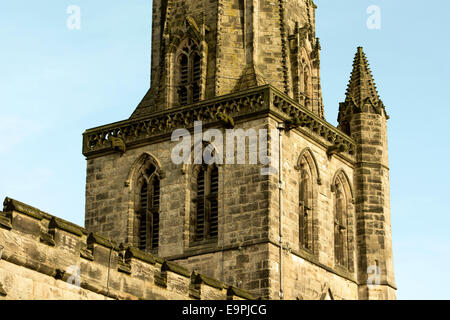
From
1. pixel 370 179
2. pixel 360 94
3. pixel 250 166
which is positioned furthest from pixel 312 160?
pixel 360 94

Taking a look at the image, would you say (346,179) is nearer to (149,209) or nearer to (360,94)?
(360,94)

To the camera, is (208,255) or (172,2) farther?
(172,2)

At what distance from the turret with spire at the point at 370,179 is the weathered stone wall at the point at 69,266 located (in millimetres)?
14076

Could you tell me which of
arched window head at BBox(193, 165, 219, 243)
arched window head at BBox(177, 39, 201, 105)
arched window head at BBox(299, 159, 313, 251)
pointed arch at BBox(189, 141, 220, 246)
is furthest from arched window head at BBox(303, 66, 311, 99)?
arched window head at BBox(193, 165, 219, 243)

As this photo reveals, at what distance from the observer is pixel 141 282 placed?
2792cm

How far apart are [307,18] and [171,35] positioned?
15.9 ft

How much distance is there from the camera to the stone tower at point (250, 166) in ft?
128

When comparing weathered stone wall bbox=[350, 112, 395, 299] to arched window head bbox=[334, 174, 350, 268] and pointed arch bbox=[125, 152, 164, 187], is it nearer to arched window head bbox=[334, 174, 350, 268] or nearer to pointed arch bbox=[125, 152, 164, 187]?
arched window head bbox=[334, 174, 350, 268]

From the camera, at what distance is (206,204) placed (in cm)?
4012

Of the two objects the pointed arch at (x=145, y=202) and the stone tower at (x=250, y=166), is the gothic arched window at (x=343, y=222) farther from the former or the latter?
the pointed arch at (x=145, y=202)

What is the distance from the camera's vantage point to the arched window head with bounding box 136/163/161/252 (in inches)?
1614
